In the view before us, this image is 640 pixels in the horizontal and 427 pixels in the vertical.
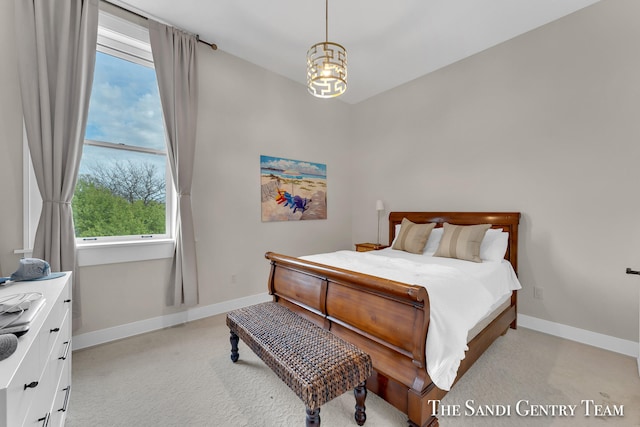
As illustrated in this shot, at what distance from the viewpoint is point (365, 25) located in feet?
9.55

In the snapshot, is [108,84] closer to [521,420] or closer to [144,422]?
[144,422]

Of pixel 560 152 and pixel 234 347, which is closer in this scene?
pixel 234 347

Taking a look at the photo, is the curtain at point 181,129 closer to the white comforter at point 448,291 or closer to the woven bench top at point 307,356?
the woven bench top at point 307,356

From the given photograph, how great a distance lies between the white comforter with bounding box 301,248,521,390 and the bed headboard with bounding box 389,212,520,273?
0.24 meters

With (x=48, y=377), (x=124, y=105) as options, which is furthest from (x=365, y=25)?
(x=48, y=377)

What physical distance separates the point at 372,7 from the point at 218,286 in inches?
135

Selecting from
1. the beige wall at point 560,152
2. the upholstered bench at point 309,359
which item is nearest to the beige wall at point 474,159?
the beige wall at point 560,152

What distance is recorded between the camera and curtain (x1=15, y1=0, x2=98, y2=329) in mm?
2197

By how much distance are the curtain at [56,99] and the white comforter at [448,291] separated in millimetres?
2203

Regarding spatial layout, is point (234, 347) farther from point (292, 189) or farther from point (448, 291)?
point (292, 189)

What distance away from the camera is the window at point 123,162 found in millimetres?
2619

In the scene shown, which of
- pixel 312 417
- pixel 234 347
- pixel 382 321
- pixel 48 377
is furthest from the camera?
pixel 234 347

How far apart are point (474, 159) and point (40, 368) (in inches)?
157

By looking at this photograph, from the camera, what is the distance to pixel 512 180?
10.2ft
